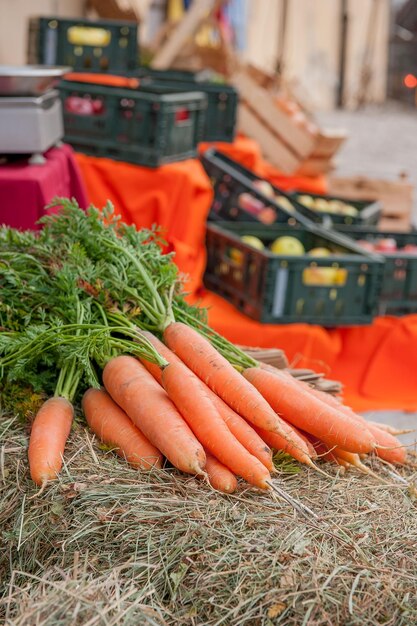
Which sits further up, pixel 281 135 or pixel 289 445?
pixel 289 445

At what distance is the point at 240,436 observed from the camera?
2131 millimetres

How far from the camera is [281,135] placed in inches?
287

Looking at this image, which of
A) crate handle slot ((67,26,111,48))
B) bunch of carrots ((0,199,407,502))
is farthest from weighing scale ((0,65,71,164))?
crate handle slot ((67,26,111,48))

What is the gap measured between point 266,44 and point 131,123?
13.1 m

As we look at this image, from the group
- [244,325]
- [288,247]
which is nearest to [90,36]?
[288,247]

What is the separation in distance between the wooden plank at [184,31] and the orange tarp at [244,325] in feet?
14.2

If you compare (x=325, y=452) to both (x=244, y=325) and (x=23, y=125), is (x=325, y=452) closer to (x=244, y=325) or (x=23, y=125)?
(x=23, y=125)

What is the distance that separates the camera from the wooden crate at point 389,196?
6.70m

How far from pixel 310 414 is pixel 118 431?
495mm

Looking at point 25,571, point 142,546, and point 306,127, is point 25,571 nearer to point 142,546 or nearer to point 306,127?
point 142,546

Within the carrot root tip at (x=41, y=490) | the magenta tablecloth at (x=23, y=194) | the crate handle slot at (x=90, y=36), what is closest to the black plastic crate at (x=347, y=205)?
the crate handle slot at (x=90, y=36)

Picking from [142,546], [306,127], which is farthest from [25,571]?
[306,127]

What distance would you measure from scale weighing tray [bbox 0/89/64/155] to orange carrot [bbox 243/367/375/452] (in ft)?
5.78

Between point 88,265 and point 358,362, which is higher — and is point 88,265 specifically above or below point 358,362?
above
